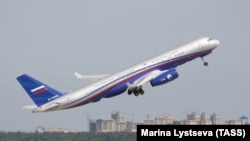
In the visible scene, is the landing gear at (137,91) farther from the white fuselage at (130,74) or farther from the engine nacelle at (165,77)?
the engine nacelle at (165,77)

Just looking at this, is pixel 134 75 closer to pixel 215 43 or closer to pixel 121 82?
pixel 121 82

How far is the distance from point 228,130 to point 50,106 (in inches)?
2423

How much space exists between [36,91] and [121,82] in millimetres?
16127

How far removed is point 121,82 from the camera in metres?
148

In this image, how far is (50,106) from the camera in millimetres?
140250

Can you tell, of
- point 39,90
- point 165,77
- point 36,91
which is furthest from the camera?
point 165,77

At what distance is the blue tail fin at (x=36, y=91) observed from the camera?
14275cm

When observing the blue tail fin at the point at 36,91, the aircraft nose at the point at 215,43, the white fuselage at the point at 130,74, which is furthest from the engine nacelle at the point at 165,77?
the blue tail fin at the point at 36,91

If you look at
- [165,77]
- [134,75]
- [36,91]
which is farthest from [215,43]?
[36,91]

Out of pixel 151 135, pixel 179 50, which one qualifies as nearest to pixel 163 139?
pixel 151 135

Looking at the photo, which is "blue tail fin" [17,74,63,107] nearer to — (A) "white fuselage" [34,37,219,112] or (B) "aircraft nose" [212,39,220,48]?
(A) "white fuselage" [34,37,219,112]

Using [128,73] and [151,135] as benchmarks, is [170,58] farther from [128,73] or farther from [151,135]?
[151,135]

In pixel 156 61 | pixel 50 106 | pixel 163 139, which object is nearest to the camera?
pixel 163 139

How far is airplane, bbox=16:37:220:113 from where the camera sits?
143m
